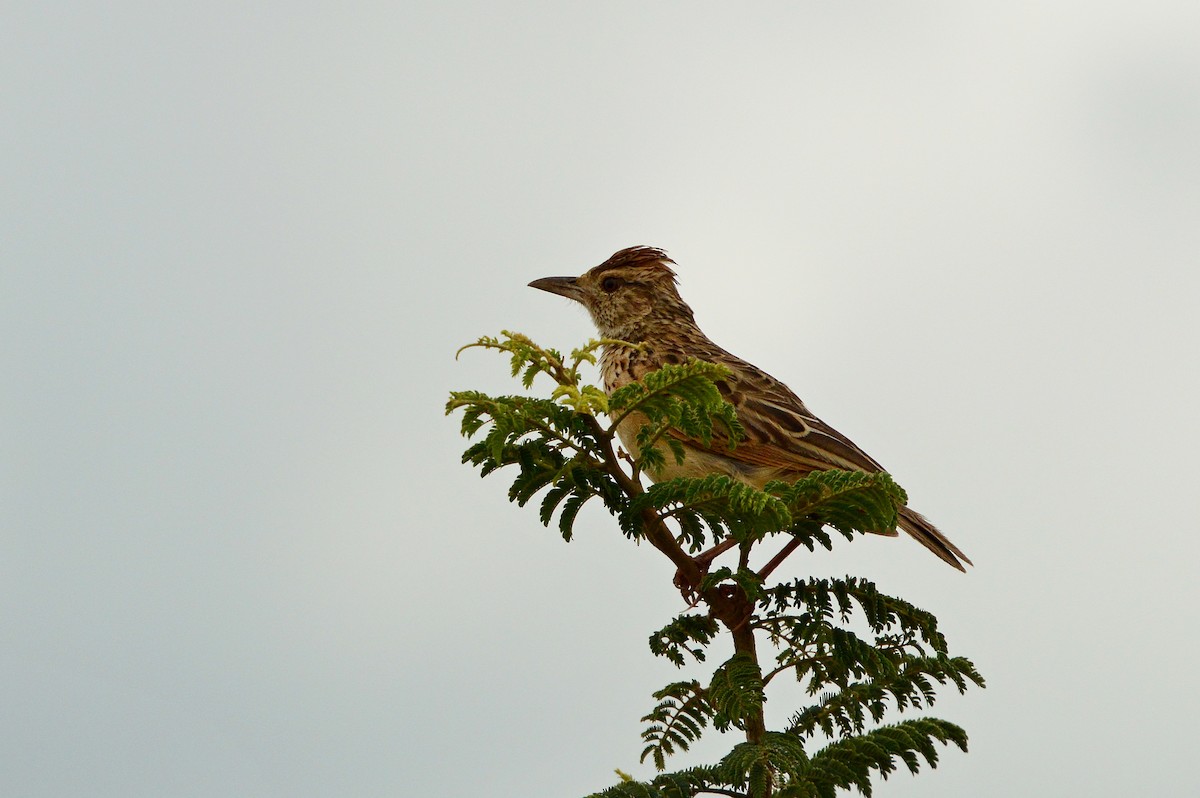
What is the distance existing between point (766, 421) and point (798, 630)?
2.15 meters

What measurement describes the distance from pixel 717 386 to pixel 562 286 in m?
2.72

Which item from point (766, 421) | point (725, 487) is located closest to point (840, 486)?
point (725, 487)

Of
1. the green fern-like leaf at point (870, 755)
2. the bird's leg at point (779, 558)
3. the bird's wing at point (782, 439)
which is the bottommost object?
the green fern-like leaf at point (870, 755)

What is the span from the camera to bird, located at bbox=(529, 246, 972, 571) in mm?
6105

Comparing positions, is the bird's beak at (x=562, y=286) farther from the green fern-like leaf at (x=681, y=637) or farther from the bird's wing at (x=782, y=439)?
the green fern-like leaf at (x=681, y=637)

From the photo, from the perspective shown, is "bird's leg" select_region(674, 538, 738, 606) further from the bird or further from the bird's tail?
the bird's tail

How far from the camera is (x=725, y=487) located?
12.4 feet

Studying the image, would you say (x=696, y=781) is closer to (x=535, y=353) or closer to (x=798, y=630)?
(x=798, y=630)

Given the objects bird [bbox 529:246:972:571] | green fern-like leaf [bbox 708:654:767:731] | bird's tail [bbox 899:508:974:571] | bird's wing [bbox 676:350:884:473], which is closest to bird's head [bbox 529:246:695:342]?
bird [bbox 529:246:972:571]

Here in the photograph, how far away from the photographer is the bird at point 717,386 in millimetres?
6105

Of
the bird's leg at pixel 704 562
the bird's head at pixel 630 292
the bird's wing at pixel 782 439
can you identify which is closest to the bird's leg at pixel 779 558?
the bird's leg at pixel 704 562

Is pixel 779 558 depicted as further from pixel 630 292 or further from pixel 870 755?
pixel 630 292

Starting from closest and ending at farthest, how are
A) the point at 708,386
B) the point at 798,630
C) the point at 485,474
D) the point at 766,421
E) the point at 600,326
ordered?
the point at 708,386 → the point at 485,474 → the point at 798,630 → the point at 766,421 → the point at 600,326

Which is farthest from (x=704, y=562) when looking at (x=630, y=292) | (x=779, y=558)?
(x=630, y=292)
